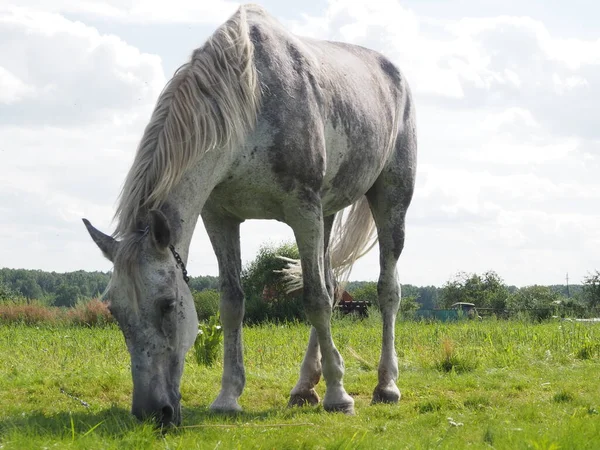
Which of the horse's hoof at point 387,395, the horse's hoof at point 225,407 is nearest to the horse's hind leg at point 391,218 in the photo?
the horse's hoof at point 387,395

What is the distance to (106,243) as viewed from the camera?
179 inches

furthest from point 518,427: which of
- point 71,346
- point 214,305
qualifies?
point 214,305

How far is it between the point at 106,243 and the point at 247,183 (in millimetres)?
1257

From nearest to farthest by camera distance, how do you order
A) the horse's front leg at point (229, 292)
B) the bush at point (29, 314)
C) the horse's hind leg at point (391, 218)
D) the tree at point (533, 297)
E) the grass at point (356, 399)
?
the grass at point (356, 399), the horse's front leg at point (229, 292), the horse's hind leg at point (391, 218), the bush at point (29, 314), the tree at point (533, 297)

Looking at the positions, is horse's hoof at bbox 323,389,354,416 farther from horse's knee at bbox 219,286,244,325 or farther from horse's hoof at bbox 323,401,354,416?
horse's knee at bbox 219,286,244,325

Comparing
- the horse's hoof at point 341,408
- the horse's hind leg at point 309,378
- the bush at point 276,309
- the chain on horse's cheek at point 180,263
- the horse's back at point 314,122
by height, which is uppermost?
the horse's back at point 314,122

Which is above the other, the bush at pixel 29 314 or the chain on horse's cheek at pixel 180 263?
the chain on horse's cheek at pixel 180 263

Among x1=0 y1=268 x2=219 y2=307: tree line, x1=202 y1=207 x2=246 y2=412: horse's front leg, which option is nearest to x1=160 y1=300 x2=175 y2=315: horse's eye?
x1=202 y1=207 x2=246 y2=412: horse's front leg

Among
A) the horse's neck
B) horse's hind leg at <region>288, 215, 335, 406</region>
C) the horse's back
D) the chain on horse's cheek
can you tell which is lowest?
horse's hind leg at <region>288, 215, 335, 406</region>

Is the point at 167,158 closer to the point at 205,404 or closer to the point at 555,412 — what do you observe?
the point at 205,404

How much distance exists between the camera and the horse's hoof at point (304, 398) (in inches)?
256

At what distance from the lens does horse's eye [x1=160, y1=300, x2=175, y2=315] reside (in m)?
4.48

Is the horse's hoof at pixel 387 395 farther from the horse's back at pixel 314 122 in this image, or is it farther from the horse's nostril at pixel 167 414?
the horse's nostril at pixel 167 414

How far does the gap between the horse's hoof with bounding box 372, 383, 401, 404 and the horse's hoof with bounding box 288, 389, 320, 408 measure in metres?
0.50
